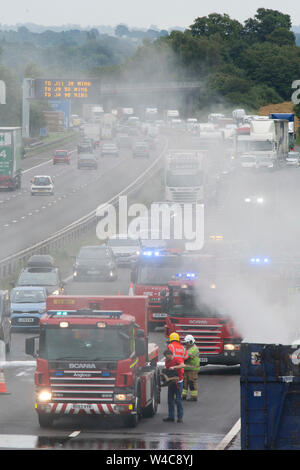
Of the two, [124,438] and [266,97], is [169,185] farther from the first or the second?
[266,97]

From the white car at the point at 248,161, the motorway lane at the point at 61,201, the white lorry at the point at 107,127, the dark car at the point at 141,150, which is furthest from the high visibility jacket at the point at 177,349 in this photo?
the white lorry at the point at 107,127

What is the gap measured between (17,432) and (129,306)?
475 cm

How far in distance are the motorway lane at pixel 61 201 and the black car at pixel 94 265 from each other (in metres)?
6.11

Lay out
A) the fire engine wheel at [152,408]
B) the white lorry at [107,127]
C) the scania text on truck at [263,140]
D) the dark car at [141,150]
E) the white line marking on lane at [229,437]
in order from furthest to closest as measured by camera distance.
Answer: the white lorry at [107,127]
the dark car at [141,150]
the scania text on truck at [263,140]
the fire engine wheel at [152,408]
the white line marking on lane at [229,437]

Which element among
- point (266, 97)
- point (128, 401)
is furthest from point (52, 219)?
point (266, 97)

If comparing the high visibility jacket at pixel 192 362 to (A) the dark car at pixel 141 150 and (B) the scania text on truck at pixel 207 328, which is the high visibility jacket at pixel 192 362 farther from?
(A) the dark car at pixel 141 150

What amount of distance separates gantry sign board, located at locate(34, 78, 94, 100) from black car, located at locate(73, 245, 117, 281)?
267 feet

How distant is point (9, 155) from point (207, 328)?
2261 inches

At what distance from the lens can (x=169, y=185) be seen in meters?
76.6

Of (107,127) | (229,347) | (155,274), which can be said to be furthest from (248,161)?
(107,127)

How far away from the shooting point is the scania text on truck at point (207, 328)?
97.2 feet
